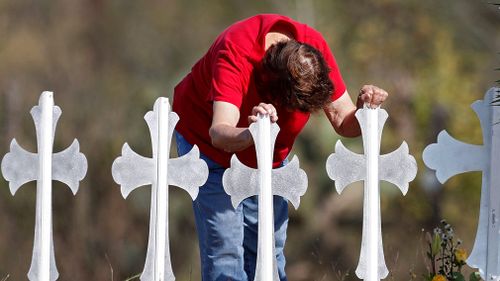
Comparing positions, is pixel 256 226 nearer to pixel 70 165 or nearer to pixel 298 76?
pixel 298 76

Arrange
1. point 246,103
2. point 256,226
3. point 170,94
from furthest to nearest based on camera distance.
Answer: point 170,94, point 256,226, point 246,103

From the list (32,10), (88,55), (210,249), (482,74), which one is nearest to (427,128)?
(482,74)

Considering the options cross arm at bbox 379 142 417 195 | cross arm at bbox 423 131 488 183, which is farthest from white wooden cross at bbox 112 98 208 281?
cross arm at bbox 423 131 488 183

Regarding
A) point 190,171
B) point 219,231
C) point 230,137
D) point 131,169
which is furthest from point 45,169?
point 219,231

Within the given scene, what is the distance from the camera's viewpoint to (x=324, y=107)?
10.2 feet

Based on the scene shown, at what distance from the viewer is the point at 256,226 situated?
11.2ft

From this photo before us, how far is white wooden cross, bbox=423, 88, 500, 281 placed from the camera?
9.18 feet

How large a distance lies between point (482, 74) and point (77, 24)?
2423 mm

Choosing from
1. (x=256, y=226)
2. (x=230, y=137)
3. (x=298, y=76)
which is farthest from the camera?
(x=256, y=226)

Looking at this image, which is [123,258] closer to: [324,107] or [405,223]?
[405,223]

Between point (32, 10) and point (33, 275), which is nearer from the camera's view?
point (33, 275)

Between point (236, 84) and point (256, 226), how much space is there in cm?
59

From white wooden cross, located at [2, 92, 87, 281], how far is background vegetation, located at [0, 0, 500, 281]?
3.07 meters

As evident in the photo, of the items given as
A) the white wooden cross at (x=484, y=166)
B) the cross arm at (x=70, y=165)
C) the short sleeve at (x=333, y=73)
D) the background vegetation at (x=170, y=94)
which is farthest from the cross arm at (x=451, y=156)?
the background vegetation at (x=170, y=94)
